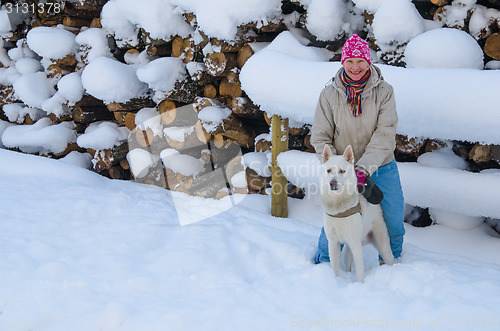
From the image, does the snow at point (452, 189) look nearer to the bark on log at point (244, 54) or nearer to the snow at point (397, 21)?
the snow at point (397, 21)

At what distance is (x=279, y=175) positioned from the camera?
4266 millimetres

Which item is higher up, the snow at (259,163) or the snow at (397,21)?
the snow at (397,21)

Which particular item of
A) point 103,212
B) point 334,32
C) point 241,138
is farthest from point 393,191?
point 103,212

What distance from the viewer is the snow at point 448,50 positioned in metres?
3.05

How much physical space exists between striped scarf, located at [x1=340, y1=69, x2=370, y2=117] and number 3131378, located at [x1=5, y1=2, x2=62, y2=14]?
6.27 metres

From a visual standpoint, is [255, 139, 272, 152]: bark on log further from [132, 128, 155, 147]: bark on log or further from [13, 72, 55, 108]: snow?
[13, 72, 55, 108]: snow

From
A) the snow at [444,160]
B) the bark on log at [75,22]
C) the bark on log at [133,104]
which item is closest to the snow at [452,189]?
the snow at [444,160]

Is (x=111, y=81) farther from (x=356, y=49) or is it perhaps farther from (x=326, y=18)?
(x=356, y=49)

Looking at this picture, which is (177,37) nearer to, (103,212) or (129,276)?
(103,212)

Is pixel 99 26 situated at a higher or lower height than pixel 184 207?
higher

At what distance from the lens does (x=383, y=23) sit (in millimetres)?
3359

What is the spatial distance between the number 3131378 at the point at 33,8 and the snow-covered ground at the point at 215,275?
4107mm

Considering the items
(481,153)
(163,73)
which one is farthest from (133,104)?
(481,153)

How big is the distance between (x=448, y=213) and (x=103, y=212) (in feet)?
12.7
